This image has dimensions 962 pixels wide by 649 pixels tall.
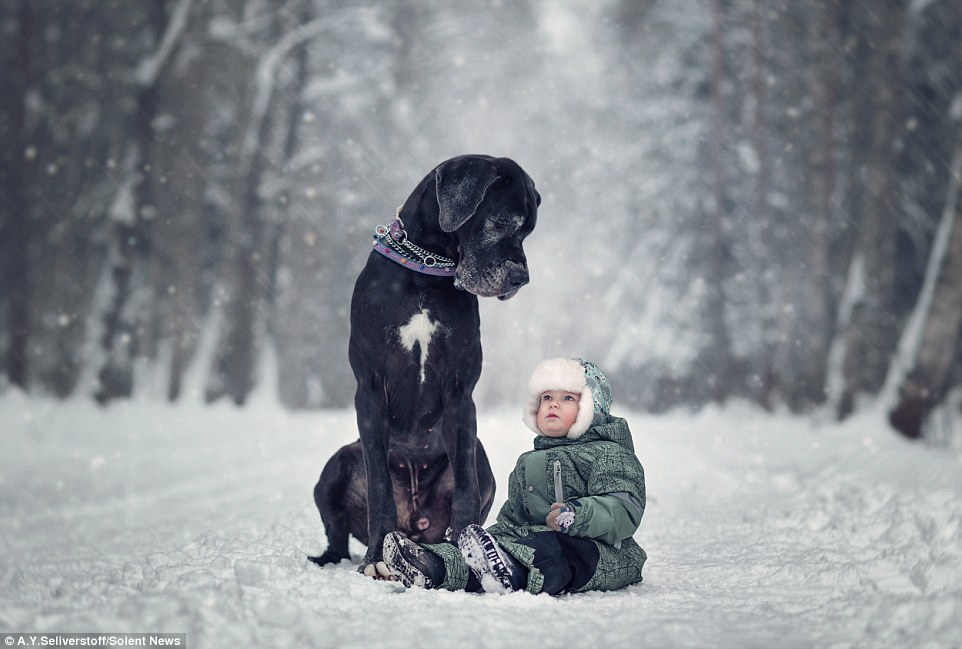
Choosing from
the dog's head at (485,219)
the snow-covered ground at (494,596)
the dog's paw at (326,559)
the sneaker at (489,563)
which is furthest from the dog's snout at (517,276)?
the dog's paw at (326,559)

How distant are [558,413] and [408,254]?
39.0 inches

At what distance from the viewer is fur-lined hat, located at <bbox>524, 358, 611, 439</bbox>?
12.9 feet

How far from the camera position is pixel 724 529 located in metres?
5.57

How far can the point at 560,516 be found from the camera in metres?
3.54

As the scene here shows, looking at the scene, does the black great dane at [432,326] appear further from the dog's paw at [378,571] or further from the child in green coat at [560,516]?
the child in green coat at [560,516]

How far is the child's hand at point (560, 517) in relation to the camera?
11.6 ft

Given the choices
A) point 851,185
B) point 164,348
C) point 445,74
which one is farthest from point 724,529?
point 445,74

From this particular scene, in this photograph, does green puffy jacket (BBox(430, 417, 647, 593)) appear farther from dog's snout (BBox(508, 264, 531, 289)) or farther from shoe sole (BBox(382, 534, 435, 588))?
dog's snout (BBox(508, 264, 531, 289))

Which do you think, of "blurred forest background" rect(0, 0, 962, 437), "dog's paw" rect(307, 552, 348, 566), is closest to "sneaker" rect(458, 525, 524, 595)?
"dog's paw" rect(307, 552, 348, 566)

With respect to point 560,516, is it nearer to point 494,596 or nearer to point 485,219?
point 494,596

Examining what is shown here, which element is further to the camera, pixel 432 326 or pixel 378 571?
pixel 432 326

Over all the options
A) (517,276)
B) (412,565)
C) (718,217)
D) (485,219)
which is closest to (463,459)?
(412,565)

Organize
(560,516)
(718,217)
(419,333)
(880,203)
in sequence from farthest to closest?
(718,217), (880,203), (419,333), (560,516)

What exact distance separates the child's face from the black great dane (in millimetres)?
329
